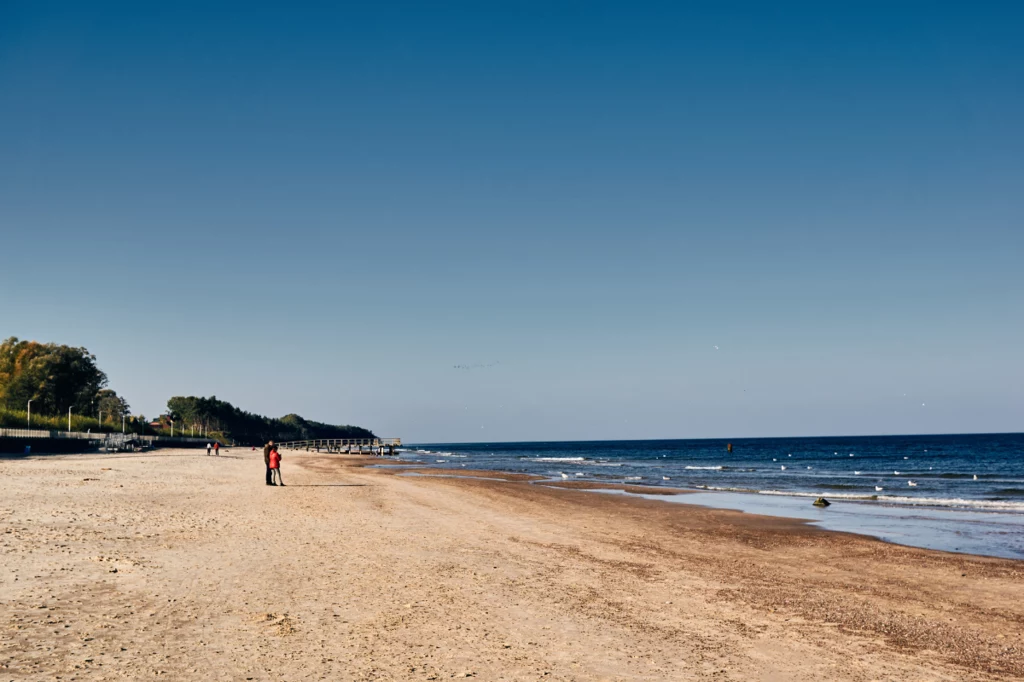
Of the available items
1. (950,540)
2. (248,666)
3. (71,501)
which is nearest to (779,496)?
(950,540)

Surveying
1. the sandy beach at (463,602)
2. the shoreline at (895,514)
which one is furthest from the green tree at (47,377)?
the sandy beach at (463,602)

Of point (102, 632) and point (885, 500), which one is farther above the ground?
point (102, 632)

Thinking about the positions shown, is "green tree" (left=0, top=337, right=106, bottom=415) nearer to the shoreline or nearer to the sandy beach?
the shoreline

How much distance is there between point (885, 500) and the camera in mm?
33188

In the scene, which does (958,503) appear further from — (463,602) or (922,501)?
(463,602)

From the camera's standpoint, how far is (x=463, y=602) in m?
9.48

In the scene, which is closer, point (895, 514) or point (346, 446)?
point (895, 514)

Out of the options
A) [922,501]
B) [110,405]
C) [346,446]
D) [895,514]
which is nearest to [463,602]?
[895,514]

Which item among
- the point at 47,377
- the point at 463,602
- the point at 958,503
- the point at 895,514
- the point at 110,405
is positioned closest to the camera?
the point at 463,602

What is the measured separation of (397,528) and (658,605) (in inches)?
325

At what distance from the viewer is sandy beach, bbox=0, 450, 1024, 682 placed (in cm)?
692

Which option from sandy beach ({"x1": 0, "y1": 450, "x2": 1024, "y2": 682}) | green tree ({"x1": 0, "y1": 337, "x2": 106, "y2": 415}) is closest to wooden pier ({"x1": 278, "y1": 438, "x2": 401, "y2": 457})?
green tree ({"x1": 0, "y1": 337, "x2": 106, "y2": 415})

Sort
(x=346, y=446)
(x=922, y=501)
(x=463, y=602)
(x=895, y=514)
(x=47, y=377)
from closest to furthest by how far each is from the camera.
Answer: (x=463, y=602) < (x=895, y=514) < (x=922, y=501) < (x=47, y=377) < (x=346, y=446)

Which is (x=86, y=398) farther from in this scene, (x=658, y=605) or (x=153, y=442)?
(x=658, y=605)
